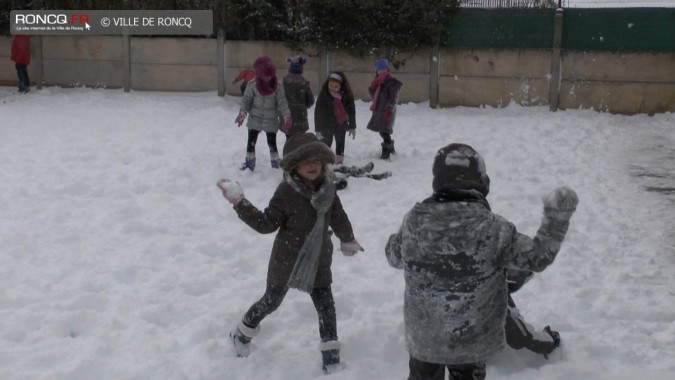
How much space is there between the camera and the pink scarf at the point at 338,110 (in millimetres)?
10414

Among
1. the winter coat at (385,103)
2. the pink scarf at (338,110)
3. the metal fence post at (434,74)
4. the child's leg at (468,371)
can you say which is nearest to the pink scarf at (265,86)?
the pink scarf at (338,110)

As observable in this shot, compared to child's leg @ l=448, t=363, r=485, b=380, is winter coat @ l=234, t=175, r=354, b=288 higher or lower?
higher

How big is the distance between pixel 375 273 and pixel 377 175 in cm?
336

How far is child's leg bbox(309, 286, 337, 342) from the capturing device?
4.89 metres

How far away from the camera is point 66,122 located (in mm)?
13273

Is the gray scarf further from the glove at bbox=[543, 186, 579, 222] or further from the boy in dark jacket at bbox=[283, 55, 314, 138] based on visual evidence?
the boy in dark jacket at bbox=[283, 55, 314, 138]

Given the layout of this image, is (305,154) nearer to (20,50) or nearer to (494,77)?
(494,77)

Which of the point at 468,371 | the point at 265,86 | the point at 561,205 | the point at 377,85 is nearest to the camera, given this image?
the point at 561,205

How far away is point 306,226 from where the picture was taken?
4.73 m

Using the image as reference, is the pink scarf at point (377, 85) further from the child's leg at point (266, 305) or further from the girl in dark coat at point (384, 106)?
the child's leg at point (266, 305)

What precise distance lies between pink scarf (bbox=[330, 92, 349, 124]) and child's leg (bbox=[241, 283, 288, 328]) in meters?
5.67

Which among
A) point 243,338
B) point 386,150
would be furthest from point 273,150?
point 243,338

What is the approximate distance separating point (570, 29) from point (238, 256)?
33.8 feet

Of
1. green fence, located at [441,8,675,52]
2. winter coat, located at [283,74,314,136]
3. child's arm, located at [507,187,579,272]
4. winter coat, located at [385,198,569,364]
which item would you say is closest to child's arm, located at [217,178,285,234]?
winter coat, located at [385,198,569,364]
